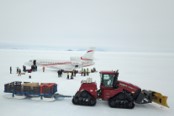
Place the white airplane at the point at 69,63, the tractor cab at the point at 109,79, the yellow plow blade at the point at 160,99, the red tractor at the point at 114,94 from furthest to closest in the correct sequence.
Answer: the white airplane at the point at 69,63
the tractor cab at the point at 109,79
the red tractor at the point at 114,94
the yellow plow blade at the point at 160,99

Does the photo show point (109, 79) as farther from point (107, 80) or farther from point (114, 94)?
point (114, 94)

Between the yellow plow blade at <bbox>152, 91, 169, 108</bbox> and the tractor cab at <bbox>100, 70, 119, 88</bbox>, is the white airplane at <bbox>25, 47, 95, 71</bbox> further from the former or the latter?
the yellow plow blade at <bbox>152, 91, 169, 108</bbox>

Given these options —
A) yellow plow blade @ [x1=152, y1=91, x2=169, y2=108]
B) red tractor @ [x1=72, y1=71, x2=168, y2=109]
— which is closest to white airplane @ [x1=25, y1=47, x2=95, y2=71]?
red tractor @ [x1=72, y1=71, x2=168, y2=109]

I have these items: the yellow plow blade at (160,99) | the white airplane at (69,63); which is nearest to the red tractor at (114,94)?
the yellow plow blade at (160,99)

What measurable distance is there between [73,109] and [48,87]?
242 centimetres

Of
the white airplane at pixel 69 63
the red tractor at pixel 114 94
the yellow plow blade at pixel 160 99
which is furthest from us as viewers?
the white airplane at pixel 69 63

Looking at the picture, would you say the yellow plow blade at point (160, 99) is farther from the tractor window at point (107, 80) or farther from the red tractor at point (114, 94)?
the tractor window at point (107, 80)

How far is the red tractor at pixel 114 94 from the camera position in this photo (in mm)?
11133

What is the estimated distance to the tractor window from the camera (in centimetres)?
1152

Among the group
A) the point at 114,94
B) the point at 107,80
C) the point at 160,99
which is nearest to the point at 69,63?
the point at 107,80

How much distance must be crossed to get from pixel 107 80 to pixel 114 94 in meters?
0.98

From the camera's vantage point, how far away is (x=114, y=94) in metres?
11.2

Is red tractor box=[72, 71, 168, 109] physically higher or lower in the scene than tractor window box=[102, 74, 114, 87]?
lower

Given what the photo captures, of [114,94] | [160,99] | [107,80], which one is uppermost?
[107,80]
